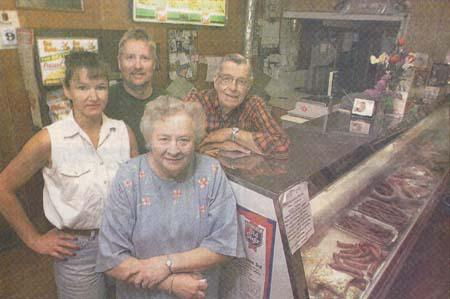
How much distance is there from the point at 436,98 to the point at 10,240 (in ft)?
13.7

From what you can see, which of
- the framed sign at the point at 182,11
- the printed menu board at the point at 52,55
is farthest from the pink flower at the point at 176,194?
the framed sign at the point at 182,11

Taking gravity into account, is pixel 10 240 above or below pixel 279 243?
below

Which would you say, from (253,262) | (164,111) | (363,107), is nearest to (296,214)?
(253,262)

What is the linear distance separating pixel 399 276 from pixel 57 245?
2546 mm

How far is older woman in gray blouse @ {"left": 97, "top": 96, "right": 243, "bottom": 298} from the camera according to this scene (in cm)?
112

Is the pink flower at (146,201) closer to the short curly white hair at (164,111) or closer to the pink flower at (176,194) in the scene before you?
the pink flower at (176,194)

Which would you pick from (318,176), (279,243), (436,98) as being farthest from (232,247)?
(436,98)

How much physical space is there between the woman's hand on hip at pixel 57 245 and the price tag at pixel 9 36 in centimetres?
152

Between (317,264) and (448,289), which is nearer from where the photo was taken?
(317,264)

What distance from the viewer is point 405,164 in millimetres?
2867

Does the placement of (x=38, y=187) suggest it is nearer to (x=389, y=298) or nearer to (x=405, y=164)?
(x=389, y=298)

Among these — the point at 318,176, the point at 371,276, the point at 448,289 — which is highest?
the point at 318,176

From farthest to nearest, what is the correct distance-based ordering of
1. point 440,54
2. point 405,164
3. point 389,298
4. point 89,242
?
point 440,54 → point 405,164 → point 389,298 → point 89,242

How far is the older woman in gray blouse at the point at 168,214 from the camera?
1.12 m
